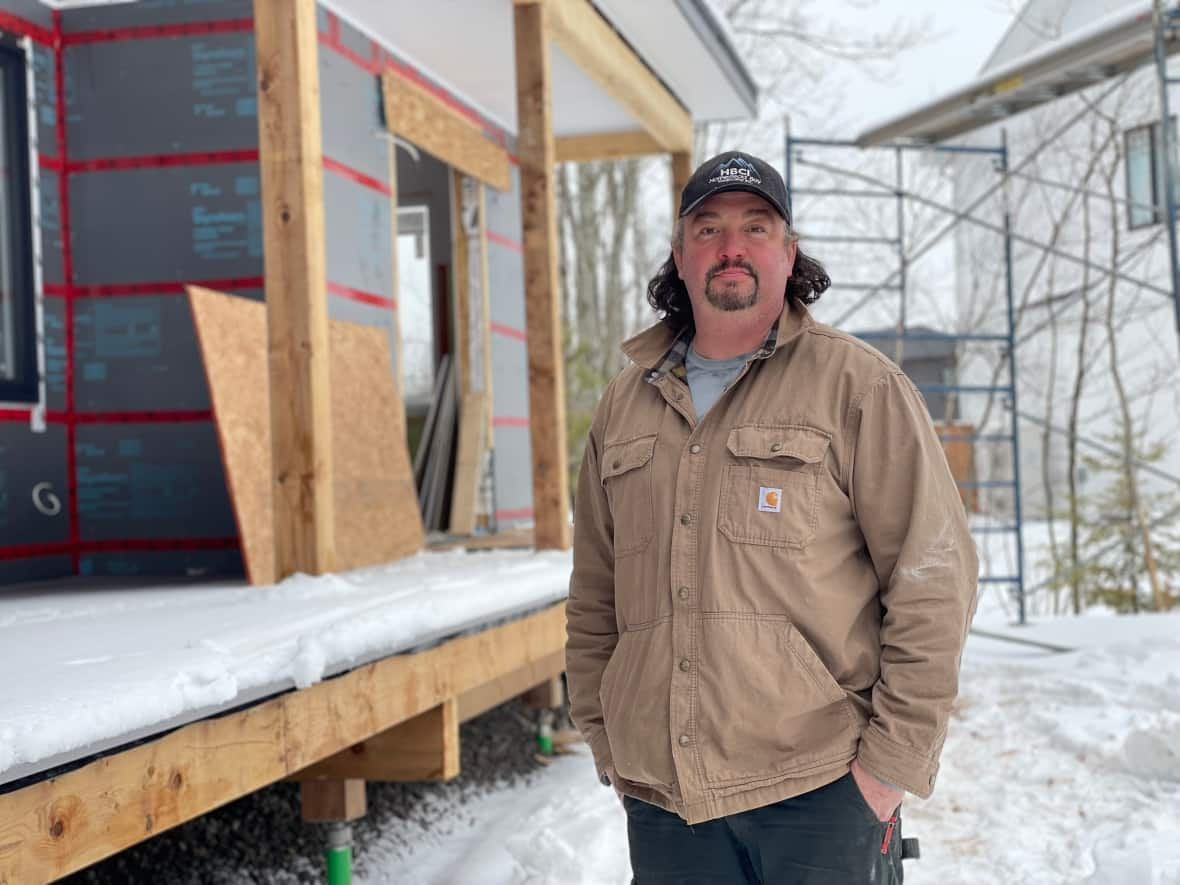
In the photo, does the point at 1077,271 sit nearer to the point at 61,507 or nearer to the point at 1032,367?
the point at 1032,367

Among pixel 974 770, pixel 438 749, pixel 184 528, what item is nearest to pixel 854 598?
pixel 438 749

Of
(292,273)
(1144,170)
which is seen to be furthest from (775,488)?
(1144,170)

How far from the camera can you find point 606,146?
9359 millimetres

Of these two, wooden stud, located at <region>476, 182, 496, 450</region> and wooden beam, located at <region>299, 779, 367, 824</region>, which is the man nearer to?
wooden beam, located at <region>299, 779, 367, 824</region>

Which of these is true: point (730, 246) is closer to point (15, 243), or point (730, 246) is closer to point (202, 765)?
point (202, 765)

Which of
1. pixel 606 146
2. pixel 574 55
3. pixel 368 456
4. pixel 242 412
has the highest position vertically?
pixel 606 146

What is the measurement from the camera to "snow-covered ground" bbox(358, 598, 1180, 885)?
155 inches

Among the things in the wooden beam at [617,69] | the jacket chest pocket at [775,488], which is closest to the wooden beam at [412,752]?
the jacket chest pocket at [775,488]

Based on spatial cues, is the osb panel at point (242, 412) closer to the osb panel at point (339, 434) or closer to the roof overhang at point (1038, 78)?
the osb panel at point (339, 434)

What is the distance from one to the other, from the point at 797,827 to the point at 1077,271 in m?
15.3

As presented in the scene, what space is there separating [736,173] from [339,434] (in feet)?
13.7

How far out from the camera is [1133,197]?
12453 mm

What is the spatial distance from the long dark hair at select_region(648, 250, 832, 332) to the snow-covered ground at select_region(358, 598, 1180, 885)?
7.25 feet

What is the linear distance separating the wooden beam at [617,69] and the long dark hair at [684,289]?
12.4ft
